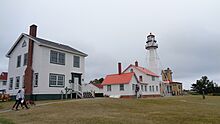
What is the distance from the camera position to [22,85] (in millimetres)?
27000

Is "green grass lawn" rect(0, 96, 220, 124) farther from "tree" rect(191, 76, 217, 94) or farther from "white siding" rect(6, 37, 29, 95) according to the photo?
"tree" rect(191, 76, 217, 94)

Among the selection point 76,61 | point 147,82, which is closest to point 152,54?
point 147,82

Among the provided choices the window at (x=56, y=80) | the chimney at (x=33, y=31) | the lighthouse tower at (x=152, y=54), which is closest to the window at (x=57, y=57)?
the window at (x=56, y=80)

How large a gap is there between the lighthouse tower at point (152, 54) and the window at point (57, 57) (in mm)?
31078

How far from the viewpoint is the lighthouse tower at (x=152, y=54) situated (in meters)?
53.6

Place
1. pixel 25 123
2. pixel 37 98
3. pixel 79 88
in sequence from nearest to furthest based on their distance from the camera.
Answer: pixel 25 123 → pixel 37 98 → pixel 79 88

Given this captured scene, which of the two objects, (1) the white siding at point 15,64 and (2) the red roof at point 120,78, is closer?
Result: (1) the white siding at point 15,64

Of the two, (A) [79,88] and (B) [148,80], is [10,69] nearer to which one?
(A) [79,88]

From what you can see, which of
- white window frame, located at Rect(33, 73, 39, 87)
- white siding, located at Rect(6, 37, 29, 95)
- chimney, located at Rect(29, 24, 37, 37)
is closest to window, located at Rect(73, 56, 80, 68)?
white window frame, located at Rect(33, 73, 39, 87)

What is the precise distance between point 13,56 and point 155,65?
34.7 m

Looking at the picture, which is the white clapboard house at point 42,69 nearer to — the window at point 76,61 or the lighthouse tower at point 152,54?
the window at point 76,61

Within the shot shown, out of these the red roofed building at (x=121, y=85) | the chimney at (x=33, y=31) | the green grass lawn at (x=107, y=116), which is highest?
the chimney at (x=33, y=31)

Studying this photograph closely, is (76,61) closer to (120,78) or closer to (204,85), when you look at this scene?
(120,78)

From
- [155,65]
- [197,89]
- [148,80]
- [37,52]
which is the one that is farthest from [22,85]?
[197,89]
